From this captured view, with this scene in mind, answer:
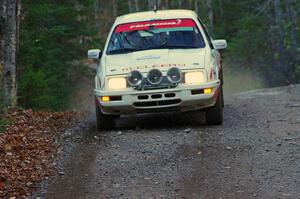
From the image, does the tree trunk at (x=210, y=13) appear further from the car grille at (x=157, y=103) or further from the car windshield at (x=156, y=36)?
the car grille at (x=157, y=103)

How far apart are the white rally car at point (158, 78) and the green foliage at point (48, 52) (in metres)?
5.94

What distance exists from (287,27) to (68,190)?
81.7ft

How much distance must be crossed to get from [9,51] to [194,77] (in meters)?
4.43

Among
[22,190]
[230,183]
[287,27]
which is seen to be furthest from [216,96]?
[287,27]

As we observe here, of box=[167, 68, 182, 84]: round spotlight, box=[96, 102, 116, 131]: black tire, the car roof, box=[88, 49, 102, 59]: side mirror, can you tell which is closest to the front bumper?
box=[167, 68, 182, 84]: round spotlight

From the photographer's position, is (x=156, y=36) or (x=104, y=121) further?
(x=156, y=36)

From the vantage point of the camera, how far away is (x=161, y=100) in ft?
30.9

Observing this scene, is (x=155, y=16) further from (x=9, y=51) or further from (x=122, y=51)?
(x=9, y=51)

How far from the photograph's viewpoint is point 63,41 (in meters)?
24.2

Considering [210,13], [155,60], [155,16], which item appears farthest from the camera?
[210,13]

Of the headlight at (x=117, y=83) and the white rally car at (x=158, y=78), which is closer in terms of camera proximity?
the white rally car at (x=158, y=78)

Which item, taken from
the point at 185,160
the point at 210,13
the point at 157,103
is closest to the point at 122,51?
the point at 157,103

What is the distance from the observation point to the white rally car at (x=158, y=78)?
30.7 feet

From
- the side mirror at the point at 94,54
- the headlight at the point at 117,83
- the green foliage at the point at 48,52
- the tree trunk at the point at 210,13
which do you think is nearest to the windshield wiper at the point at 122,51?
the side mirror at the point at 94,54
